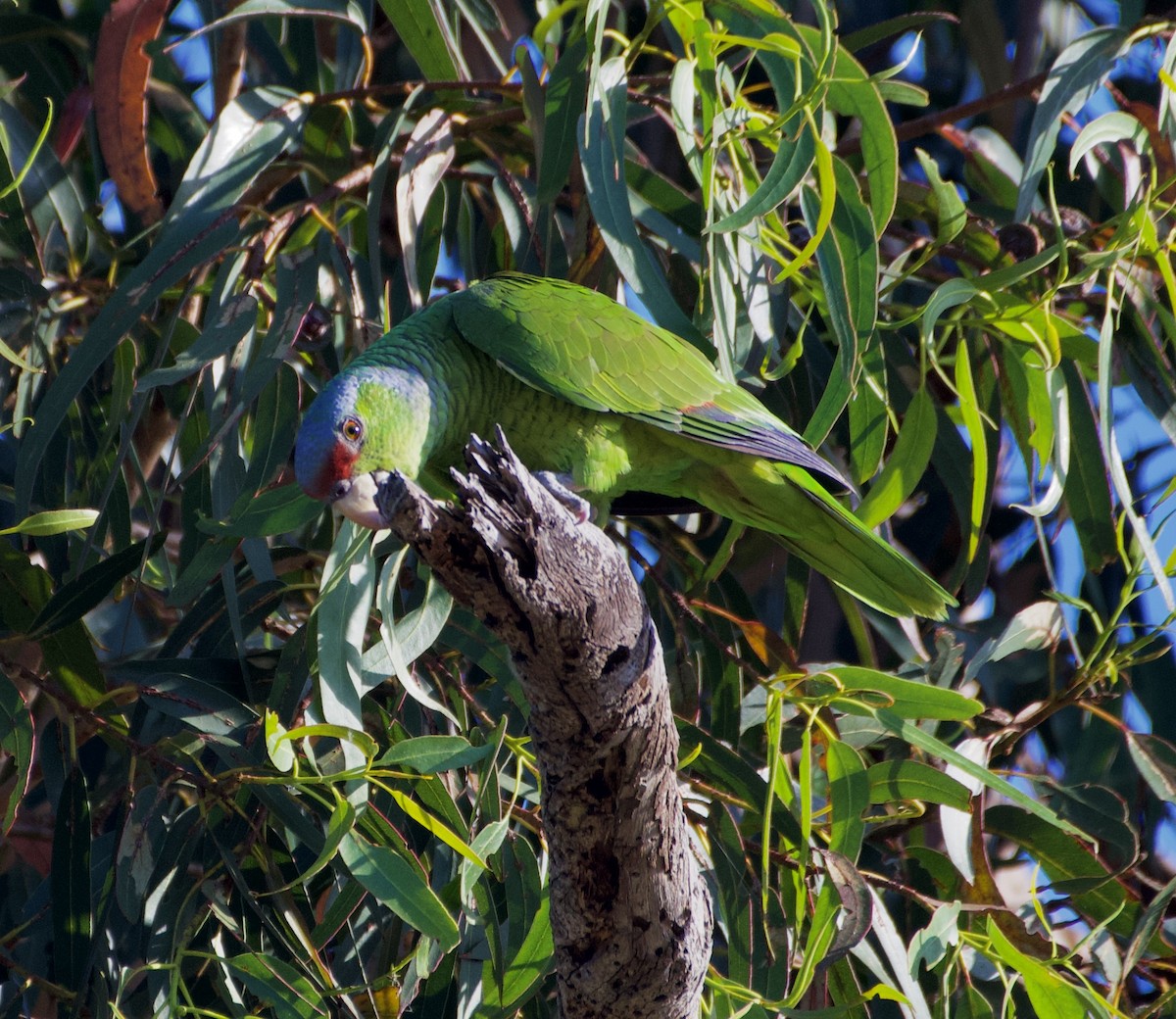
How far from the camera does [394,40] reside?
3.41m

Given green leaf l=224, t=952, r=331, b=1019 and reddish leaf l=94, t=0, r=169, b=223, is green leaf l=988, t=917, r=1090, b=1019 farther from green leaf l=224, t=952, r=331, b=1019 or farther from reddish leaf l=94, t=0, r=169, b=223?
reddish leaf l=94, t=0, r=169, b=223

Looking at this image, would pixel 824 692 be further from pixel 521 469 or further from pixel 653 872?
pixel 521 469

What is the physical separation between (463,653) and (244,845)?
434mm

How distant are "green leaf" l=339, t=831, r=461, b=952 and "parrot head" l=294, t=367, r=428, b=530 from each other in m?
0.42

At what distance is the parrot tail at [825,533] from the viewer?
2064mm

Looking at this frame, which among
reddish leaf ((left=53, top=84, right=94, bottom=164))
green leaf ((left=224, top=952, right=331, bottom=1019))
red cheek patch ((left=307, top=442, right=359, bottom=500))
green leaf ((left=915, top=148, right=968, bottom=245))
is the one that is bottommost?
green leaf ((left=224, top=952, right=331, bottom=1019))

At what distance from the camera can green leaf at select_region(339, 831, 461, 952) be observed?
5.29 feet

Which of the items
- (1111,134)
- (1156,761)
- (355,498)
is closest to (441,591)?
(355,498)

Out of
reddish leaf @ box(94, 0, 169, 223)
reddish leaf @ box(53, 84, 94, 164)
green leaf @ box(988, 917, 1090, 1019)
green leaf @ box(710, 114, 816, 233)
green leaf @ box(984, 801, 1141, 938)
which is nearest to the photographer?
green leaf @ box(710, 114, 816, 233)

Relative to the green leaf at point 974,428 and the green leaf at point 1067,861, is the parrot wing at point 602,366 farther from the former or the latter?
the green leaf at point 1067,861

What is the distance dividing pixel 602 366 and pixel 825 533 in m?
0.44

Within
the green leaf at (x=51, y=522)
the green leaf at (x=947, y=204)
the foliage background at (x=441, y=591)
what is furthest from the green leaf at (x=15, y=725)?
the green leaf at (x=947, y=204)

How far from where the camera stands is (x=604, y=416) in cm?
208

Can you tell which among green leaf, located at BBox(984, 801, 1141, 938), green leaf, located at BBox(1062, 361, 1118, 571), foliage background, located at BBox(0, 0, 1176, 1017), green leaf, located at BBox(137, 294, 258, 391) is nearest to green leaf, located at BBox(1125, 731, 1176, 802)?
foliage background, located at BBox(0, 0, 1176, 1017)
